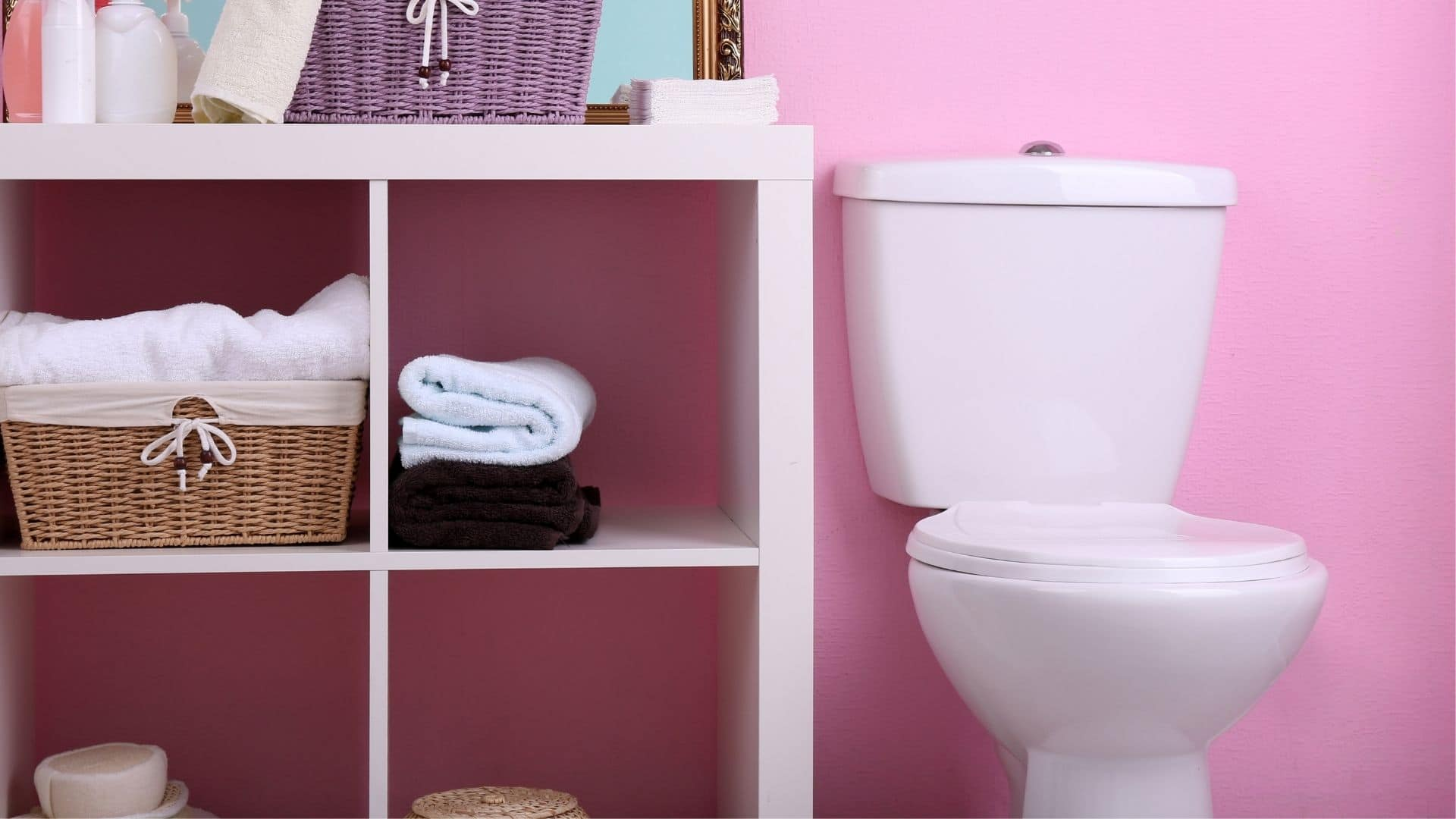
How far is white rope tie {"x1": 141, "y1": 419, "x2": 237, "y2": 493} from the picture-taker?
3.74 feet

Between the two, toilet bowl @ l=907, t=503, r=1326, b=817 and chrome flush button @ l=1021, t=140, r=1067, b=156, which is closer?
toilet bowl @ l=907, t=503, r=1326, b=817

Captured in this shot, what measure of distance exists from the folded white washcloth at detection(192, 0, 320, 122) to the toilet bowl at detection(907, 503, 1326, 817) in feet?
2.37

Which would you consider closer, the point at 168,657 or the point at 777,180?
the point at 777,180

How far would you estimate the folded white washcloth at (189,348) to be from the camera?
3.73 feet

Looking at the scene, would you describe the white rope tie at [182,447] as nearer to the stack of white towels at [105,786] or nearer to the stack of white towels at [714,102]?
the stack of white towels at [105,786]

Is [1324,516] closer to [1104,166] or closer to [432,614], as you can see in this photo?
[1104,166]

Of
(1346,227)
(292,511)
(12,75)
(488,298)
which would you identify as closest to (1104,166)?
(1346,227)

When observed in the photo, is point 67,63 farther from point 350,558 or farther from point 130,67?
point 350,558

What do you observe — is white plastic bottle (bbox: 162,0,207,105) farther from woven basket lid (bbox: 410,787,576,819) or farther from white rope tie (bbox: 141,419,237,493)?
woven basket lid (bbox: 410,787,576,819)

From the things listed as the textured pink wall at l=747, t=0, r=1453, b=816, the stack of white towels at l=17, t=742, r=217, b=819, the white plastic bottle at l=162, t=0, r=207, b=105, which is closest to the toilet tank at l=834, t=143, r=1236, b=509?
the textured pink wall at l=747, t=0, r=1453, b=816

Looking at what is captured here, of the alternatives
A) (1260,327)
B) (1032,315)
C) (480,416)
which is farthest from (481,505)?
(1260,327)

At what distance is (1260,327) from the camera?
155 cm

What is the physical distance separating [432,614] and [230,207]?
52 cm

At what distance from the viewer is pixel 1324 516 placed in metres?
1.57
